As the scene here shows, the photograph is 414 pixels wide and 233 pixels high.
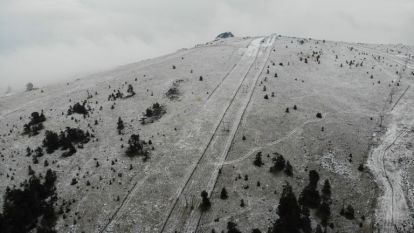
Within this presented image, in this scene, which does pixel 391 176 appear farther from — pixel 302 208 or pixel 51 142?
pixel 51 142

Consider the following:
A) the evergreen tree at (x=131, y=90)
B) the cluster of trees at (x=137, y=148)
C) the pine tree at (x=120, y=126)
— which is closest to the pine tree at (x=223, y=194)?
the cluster of trees at (x=137, y=148)

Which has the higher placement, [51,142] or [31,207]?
[51,142]

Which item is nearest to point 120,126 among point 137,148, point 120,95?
point 137,148

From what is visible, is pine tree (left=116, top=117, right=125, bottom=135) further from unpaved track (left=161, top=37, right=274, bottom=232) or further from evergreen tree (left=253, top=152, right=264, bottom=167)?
evergreen tree (left=253, top=152, right=264, bottom=167)

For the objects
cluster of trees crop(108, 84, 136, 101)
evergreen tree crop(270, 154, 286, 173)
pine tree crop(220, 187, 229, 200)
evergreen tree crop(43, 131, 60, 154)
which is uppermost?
cluster of trees crop(108, 84, 136, 101)

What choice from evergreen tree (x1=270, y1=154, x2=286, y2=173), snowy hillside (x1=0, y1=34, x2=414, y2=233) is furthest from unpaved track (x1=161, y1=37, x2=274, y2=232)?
evergreen tree (x1=270, y1=154, x2=286, y2=173)

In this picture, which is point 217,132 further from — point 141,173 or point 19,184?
point 19,184
